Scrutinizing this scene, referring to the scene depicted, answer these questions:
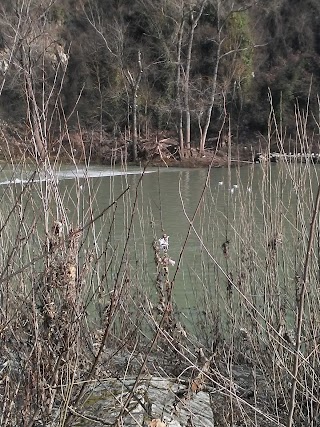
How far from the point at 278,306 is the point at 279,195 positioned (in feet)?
1.59

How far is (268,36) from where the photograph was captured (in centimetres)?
2625

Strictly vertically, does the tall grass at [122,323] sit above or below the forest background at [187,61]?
below

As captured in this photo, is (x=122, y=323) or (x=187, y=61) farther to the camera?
(x=187, y=61)

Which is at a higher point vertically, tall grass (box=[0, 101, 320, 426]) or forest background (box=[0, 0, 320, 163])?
forest background (box=[0, 0, 320, 163])

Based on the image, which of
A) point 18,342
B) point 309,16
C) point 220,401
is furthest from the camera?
point 309,16

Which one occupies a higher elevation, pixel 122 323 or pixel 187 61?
pixel 187 61

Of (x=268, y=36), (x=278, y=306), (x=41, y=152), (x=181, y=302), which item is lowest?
(x=181, y=302)

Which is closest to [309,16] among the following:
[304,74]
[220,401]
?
[304,74]

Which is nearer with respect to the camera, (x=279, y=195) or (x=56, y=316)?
(x=56, y=316)

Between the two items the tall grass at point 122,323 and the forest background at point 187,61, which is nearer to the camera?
the tall grass at point 122,323

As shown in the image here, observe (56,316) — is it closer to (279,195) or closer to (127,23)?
(279,195)

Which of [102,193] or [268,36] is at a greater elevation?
[268,36]

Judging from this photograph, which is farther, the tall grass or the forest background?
the forest background

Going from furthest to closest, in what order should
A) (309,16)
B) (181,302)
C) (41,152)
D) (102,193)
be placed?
(309,16) → (102,193) → (181,302) → (41,152)
